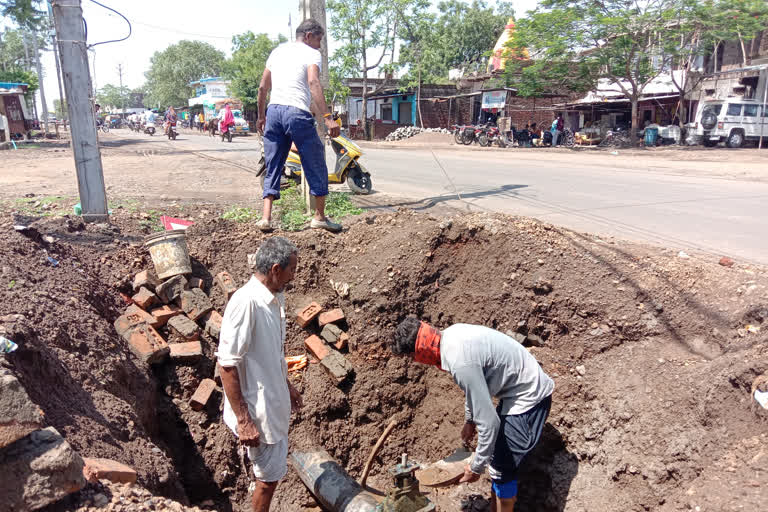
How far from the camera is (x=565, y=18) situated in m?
21.9

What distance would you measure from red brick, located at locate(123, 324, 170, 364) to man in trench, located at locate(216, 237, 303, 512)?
1.64 meters

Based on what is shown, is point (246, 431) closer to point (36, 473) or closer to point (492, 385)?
point (36, 473)

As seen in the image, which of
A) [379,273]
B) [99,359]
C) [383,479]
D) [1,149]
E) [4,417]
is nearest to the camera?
[4,417]

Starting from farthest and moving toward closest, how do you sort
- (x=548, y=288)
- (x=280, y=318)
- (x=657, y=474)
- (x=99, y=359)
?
(x=548, y=288)
(x=99, y=359)
(x=657, y=474)
(x=280, y=318)

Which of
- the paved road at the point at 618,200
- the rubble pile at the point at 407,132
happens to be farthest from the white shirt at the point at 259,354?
the rubble pile at the point at 407,132

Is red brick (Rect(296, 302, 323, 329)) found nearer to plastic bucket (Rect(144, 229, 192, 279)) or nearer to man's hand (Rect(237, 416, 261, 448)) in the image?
plastic bucket (Rect(144, 229, 192, 279))

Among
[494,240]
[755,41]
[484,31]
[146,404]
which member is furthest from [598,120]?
[146,404]

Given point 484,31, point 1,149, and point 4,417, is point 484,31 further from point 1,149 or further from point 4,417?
point 4,417

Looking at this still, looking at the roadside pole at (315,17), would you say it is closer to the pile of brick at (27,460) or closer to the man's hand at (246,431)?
the man's hand at (246,431)

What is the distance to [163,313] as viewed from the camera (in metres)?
4.48

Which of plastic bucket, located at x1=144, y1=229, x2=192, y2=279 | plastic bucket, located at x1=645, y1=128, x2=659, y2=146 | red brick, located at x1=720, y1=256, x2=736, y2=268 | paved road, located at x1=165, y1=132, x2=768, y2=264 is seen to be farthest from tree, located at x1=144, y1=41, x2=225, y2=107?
red brick, located at x1=720, y1=256, x2=736, y2=268

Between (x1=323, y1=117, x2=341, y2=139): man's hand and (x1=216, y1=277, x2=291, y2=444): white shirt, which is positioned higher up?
(x1=323, y1=117, x2=341, y2=139): man's hand

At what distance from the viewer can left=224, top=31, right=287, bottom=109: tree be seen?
133ft

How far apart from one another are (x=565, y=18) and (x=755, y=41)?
33.6ft
